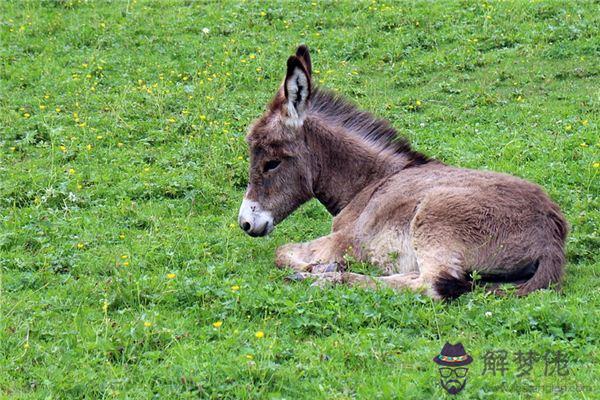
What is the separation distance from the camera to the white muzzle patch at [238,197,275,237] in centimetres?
800

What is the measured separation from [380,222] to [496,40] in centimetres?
740

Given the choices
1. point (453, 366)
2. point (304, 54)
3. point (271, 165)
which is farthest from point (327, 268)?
point (453, 366)

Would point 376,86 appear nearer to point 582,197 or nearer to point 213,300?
point 582,197

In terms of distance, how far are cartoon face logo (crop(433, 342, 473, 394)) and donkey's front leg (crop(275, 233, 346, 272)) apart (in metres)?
2.17

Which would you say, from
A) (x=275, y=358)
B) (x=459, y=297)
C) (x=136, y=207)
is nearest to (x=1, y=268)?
(x=136, y=207)

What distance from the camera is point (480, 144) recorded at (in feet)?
35.0

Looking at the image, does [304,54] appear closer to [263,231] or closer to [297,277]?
[263,231]

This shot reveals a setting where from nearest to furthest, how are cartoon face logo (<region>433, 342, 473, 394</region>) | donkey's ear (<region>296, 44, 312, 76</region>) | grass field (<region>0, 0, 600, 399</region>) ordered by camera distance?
cartoon face logo (<region>433, 342, 473, 394</region>)
grass field (<region>0, 0, 600, 399</region>)
donkey's ear (<region>296, 44, 312, 76</region>)

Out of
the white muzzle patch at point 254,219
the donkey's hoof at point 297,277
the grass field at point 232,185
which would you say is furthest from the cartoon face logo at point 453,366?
the white muzzle patch at point 254,219

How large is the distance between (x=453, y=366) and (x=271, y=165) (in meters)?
3.47

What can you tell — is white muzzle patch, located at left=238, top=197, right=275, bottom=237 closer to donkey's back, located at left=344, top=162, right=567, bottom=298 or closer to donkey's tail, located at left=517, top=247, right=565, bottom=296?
donkey's back, located at left=344, top=162, right=567, bottom=298

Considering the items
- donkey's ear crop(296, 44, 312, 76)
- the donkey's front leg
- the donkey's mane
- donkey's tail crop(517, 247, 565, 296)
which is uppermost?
donkey's ear crop(296, 44, 312, 76)

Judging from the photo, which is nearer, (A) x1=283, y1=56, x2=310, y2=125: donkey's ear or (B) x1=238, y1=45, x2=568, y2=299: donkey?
(B) x1=238, y1=45, x2=568, y2=299: donkey

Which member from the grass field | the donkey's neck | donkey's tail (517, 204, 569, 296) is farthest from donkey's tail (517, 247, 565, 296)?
the donkey's neck
